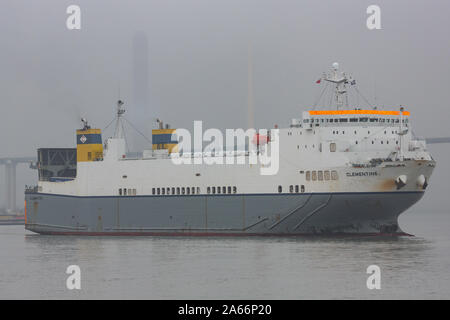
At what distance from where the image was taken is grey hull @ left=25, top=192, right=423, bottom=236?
43156mm

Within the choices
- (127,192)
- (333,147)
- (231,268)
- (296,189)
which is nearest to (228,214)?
(296,189)

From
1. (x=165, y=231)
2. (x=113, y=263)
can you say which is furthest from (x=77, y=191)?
(x=113, y=263)

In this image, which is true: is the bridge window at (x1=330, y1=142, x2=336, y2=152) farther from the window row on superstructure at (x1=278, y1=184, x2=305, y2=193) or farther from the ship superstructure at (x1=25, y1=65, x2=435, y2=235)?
the window row on superstructure at (x1=278, y1=184, x2=305, y2=193)

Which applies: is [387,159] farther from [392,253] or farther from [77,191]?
[77,191]

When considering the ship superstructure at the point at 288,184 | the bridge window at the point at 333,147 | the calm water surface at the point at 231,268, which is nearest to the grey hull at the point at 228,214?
the ship superstructure at the point at 288,184

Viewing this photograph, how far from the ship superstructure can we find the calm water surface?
1.45m

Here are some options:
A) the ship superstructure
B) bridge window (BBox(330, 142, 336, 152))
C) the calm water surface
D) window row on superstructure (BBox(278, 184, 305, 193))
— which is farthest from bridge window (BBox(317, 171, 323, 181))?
the calm water surface

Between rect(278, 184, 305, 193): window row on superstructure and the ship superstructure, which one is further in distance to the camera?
rect(278, 184, 305, 193): window row on superstructure

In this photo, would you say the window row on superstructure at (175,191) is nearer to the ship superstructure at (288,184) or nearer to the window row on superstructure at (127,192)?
the ship superstructure at (288,184)

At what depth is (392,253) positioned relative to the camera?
36.7 m

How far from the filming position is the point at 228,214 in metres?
46.3

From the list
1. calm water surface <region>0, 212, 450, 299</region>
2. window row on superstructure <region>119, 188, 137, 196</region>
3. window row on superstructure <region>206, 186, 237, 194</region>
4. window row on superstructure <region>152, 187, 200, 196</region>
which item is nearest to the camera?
calm water surface <region>0, 212, 450, 299</region>

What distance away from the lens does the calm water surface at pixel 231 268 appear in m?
27.0
